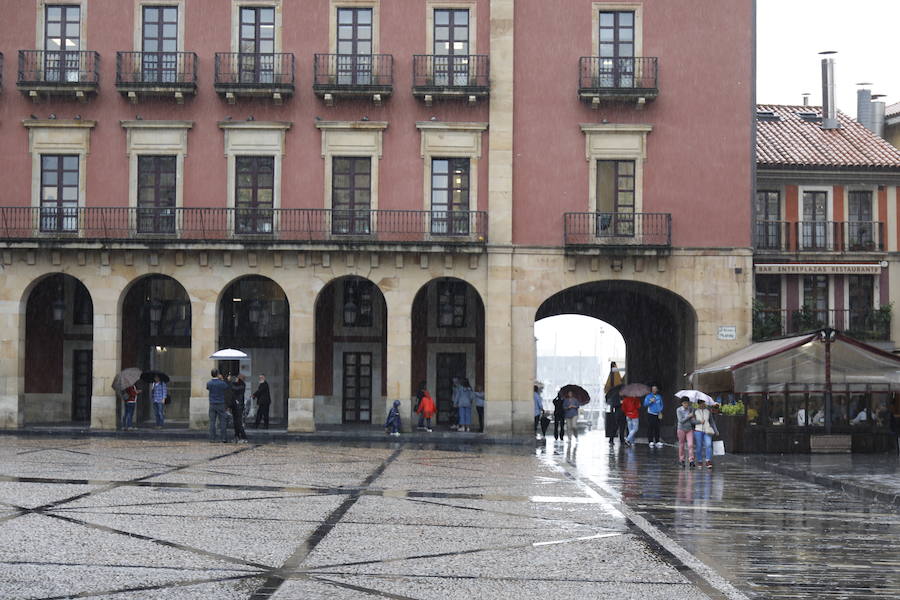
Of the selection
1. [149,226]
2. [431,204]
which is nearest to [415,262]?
[431,204]

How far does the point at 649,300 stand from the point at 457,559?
28.9 m

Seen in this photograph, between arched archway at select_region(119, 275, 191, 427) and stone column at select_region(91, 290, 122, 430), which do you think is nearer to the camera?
stone column at select_region(91, 290, 122, 430)

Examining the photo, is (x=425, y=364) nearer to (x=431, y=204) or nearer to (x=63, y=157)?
(x=431, y=204)

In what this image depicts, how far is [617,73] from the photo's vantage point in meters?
33.2

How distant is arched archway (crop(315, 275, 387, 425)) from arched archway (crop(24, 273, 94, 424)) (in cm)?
701

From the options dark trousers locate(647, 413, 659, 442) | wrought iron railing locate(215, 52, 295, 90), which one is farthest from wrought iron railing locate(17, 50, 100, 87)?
dark trousers locate(647, 413, 659, 442)

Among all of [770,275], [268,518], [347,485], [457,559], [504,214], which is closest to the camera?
[457,559]

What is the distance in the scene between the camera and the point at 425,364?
37.0m

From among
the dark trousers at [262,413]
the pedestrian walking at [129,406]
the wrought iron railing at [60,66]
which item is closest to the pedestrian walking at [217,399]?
the pedestrian walking at [129,406]

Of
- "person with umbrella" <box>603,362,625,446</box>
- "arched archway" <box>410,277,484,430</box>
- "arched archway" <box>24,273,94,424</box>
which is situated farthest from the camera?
"arched archway" <box>410,277,484,430</box>

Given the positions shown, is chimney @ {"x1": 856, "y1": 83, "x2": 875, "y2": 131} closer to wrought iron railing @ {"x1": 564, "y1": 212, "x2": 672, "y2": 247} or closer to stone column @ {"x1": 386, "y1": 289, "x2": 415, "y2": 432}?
wrought iron railing @ {"x1": 564, "y1": 212, "x2": 672, "y2": 247}

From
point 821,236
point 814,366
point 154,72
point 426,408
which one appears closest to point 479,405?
point 426,408

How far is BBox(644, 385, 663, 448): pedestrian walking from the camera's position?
29812mm

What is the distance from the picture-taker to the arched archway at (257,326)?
37188 millimetres
